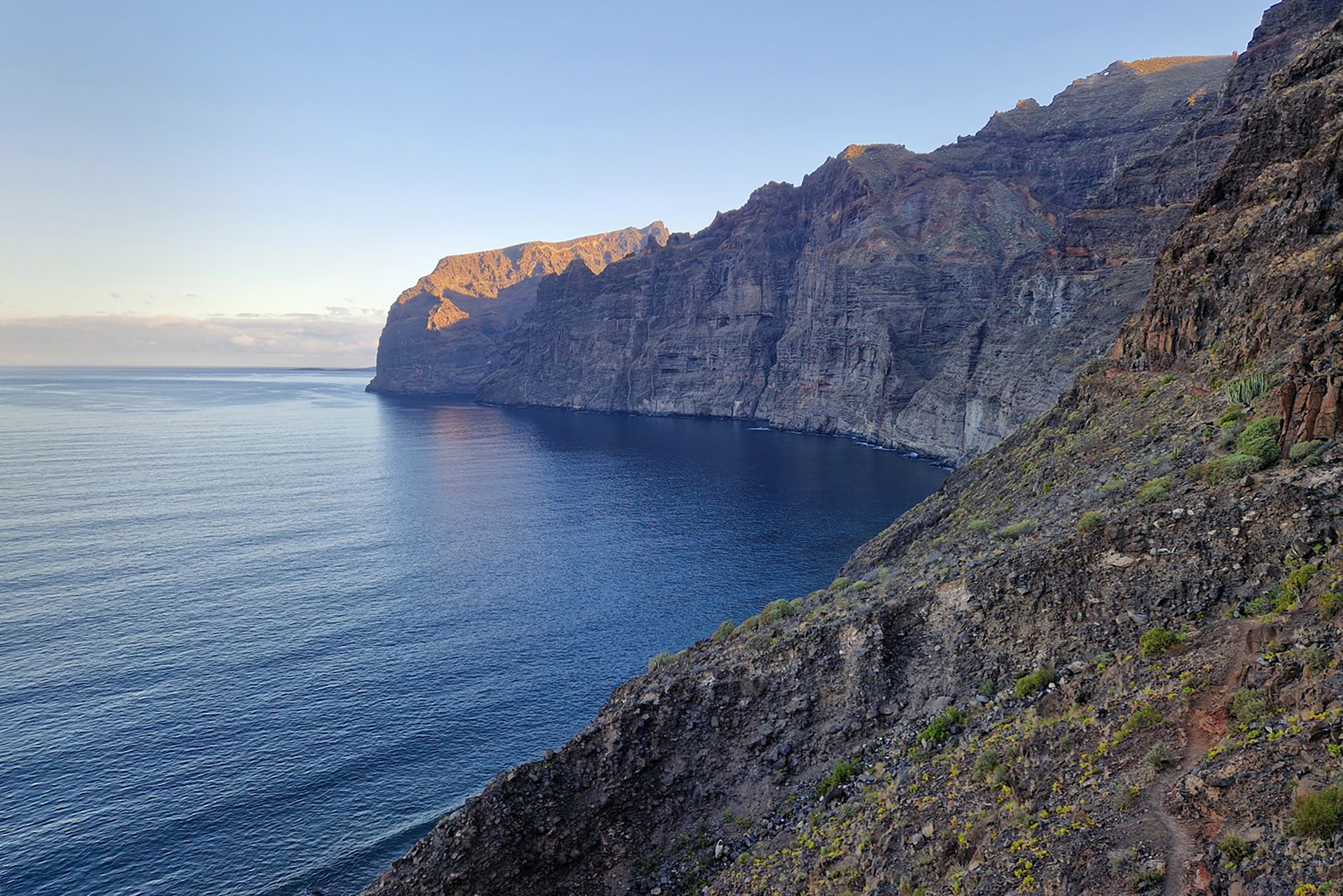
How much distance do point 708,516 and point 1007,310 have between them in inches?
3401

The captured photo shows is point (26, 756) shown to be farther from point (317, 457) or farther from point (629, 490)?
point (317, 457)

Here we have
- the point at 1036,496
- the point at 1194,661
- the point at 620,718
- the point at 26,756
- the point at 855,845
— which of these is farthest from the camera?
the point at 26,756

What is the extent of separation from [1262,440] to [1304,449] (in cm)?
156

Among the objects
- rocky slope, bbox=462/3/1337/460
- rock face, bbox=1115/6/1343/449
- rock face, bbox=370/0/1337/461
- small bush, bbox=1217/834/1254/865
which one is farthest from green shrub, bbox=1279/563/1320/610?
rock face, bbox=370/0/1337/461

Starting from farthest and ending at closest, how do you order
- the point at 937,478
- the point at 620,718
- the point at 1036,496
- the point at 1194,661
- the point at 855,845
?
the point at 937,478 < the point at 1036,496 < the point at 620,718 < the point at 855,845 < the point at 1194,661

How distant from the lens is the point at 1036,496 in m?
37.1

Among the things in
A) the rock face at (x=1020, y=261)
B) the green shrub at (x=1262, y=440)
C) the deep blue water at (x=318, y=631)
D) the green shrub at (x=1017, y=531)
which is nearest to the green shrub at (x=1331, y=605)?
the green shrub at (x=1262, y=440)

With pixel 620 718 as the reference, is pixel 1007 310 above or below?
above

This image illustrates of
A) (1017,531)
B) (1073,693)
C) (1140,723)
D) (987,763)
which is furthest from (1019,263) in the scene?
(1140,723)

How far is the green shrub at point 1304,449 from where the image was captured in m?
22.3

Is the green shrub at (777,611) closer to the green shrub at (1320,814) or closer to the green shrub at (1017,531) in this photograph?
the green shrub at (1017,531)

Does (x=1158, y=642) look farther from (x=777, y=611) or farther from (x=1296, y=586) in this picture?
(x=777, y=611)

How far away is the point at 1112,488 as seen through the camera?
2961cm

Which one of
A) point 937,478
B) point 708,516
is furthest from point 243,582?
point 937,478
